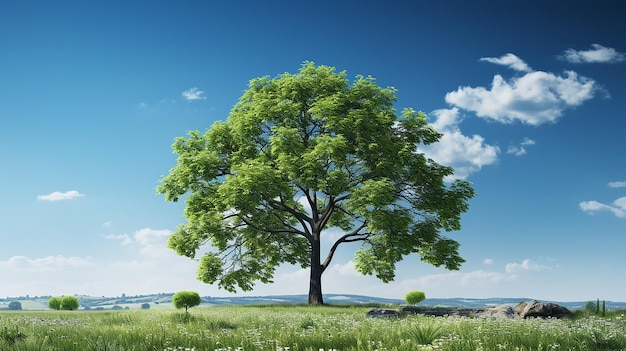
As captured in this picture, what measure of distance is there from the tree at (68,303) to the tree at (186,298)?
13096mm

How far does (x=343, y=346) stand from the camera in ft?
32.8

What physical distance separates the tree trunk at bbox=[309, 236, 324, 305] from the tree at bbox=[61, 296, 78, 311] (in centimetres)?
1571

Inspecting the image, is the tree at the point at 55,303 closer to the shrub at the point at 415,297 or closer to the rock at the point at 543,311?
the shrub at the point at 415,297

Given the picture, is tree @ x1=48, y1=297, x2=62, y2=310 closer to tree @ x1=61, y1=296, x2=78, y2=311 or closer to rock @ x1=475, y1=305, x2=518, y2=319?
tree @ x1=61, y1=296, x2=78, y2=311

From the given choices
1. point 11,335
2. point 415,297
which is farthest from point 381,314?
point 415,297

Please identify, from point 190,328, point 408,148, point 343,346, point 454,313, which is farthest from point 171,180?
point 343,346

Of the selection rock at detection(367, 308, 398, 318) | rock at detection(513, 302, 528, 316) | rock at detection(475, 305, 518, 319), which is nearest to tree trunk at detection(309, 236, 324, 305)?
rock at detection(367, 308, 398, 318)

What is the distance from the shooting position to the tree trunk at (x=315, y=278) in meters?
32.8

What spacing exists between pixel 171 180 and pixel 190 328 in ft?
74.9

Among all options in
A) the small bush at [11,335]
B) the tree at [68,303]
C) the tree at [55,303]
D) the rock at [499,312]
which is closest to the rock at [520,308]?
the rock at [499,312]

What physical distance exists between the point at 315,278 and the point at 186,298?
939 centimetres

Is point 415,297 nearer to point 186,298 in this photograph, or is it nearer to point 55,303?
point 186,298

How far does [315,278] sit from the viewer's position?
33.1 metres

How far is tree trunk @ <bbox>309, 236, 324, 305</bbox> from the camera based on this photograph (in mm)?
32750
